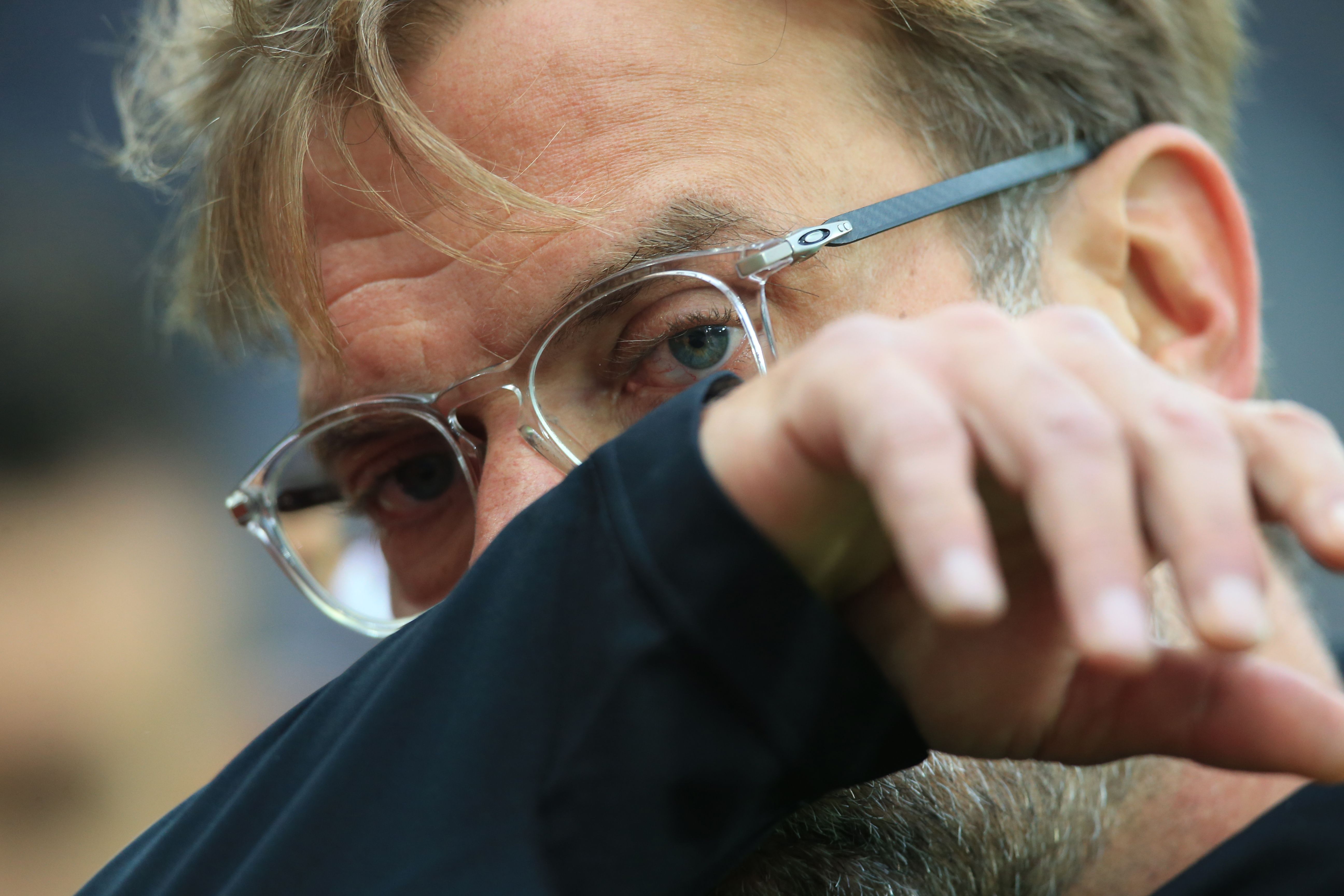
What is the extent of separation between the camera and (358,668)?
0.87m

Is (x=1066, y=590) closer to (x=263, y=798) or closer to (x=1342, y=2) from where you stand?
(x=263, y=798)

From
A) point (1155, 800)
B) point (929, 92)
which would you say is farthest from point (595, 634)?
point (929, 92)

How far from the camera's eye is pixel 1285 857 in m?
1.00

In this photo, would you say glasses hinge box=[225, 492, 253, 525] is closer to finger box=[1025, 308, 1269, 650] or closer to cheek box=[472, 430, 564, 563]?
cheek box=[472, 430, 564, 563]

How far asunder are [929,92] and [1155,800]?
989mm

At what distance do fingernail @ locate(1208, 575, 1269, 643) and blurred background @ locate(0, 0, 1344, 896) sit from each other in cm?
376

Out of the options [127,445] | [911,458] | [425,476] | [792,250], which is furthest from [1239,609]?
[127,445]

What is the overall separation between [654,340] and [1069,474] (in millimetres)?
793

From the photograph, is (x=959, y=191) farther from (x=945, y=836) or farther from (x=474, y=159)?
(x=945, y=836)

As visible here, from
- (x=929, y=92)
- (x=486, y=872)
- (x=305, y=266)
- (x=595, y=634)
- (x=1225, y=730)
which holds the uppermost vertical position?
(x=305, y=266)

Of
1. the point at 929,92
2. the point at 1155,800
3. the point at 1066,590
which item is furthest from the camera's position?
the point at 929,92

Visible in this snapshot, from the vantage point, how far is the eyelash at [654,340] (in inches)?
49.3

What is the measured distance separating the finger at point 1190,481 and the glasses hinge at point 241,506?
158cm

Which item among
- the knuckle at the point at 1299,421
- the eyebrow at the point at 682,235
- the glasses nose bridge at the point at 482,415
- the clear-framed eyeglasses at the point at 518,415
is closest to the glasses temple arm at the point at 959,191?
the clear-framed eyeglasses at the point at 518,415
